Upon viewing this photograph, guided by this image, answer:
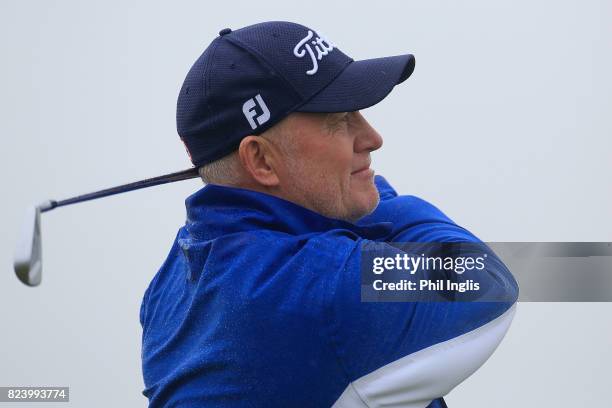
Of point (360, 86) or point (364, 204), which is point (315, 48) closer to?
point (360, 86)

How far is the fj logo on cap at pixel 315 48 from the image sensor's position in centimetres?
101

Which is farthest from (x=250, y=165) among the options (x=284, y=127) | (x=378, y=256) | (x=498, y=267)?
(x=498, y=267)

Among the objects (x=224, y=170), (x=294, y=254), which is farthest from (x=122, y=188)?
(x=294, y=254)

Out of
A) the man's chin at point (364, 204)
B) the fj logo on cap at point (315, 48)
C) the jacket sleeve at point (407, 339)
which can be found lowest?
the jacket sleeve at point (407, 339)

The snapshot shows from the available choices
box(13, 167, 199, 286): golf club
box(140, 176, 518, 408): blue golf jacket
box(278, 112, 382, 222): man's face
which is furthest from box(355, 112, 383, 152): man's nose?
box(13, 167, 199, 286): golf club

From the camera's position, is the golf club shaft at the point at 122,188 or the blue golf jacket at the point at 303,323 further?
the golf club shaft at the point at 122,188

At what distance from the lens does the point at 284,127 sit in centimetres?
101

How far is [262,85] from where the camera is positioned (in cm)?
100

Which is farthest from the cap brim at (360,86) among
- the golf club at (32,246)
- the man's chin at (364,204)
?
the golf club at (32,246)

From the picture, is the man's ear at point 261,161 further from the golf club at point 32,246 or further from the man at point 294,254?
the golf club at point 32,246

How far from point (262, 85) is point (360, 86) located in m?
0.11

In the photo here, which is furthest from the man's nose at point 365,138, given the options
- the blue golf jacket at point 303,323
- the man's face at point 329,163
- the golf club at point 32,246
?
the golf club at point 32,246

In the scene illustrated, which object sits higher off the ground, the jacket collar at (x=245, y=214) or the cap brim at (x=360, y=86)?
the cap brim at (x=360, y=86)

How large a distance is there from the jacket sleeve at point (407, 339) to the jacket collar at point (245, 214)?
86mm
